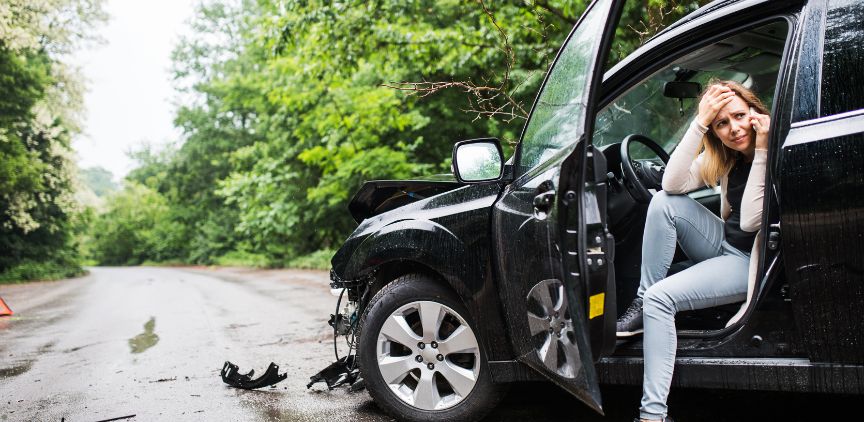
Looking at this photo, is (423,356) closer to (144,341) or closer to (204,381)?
(204,381)

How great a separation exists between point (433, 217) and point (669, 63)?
1373 mm

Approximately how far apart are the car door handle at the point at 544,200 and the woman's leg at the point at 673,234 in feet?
2.13

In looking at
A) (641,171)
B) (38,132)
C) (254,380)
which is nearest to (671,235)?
(641,171)

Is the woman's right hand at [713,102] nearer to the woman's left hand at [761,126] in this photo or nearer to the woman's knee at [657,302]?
the woman's left hand at [761,126]

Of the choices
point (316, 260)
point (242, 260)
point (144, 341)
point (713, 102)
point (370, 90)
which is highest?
point (370, 90)

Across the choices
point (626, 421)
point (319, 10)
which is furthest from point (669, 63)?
point (319, 10)

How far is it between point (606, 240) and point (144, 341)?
234 inches

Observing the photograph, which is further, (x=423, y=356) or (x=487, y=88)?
(x=487, y=88)

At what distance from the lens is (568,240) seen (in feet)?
8.11

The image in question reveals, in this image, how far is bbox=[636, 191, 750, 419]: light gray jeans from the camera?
2676 mm

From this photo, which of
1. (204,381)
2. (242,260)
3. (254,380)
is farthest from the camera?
(242,260)

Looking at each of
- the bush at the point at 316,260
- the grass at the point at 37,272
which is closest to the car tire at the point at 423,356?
the bush at the point at 316,260

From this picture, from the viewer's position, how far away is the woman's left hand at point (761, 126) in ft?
8.87

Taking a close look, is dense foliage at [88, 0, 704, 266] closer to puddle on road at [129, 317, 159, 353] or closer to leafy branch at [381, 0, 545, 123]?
leafy branch at [381, 0, 545, 123]
